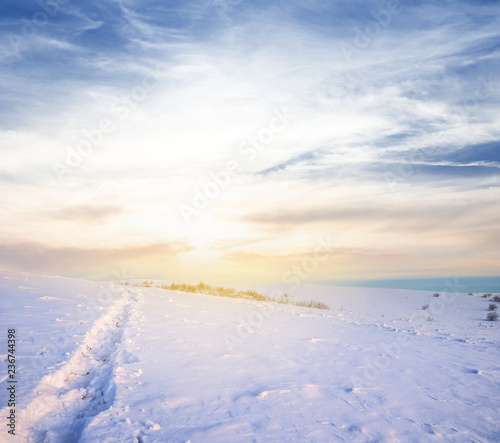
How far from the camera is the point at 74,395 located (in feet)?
12.6

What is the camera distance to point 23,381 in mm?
3779

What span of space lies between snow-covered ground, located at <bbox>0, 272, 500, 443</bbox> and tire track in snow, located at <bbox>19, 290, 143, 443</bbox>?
0.01 metres

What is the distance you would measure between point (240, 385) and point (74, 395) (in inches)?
71.4

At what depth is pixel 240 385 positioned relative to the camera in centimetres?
390

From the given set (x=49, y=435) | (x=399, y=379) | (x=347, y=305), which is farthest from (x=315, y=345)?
(x=347, y=305)

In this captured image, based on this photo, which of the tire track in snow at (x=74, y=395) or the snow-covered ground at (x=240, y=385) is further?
the tire track in snow at (x=74, y=395)

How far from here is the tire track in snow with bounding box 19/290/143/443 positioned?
307cm

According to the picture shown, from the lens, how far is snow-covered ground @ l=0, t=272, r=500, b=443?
9.53 ft

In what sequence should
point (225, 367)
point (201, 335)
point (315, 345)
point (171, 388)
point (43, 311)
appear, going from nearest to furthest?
point (171, 388), point (225, 367), point (315, 345), point (201, 335), point (43, 311)

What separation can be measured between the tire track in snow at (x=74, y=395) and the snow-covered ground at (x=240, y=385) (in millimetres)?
14

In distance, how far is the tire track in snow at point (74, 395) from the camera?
3.07m

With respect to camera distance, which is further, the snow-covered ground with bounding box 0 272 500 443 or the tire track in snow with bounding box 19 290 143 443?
the tire track in snow with bounding box 19 290 143 443

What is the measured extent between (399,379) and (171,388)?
8.93 ft

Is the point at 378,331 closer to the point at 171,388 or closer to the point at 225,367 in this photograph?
the point at 225,367
